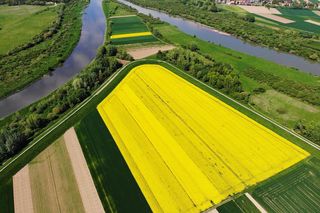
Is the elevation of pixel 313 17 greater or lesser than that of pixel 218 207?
greater

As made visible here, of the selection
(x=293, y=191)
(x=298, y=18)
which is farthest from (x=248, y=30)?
(x=293, y=191)

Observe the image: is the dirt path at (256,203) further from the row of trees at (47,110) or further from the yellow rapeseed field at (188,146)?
the row of trees at (47,110)

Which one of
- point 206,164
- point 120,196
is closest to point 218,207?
point 206,164

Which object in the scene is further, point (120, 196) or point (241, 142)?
point (241, 142)

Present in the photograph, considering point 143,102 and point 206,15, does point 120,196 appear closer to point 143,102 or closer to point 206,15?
point 143,102

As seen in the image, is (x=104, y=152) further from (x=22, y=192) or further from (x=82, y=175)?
(x=22, y=192)

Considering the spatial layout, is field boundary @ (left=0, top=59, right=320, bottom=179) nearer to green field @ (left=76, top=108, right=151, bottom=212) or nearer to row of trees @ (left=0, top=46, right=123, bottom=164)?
row of trees @ (left=0, top=46, right=123, bottom=164)

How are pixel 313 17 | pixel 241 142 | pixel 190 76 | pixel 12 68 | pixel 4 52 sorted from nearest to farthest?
pixel 241 142
pixel 190 76
pixel 12 68
pixel 4 52
pixel 313 17
